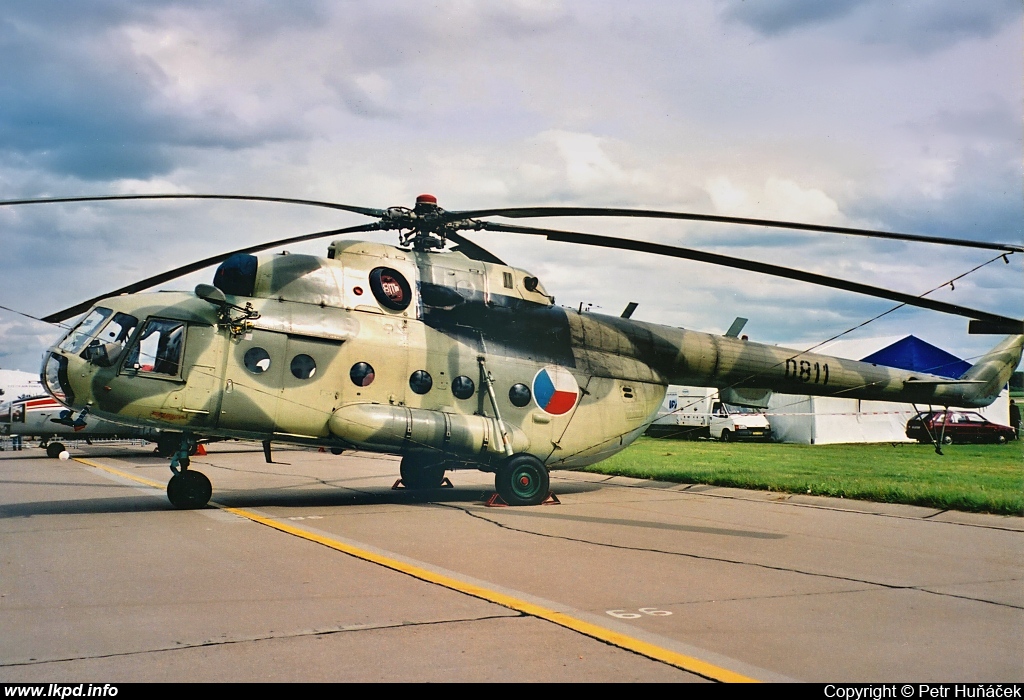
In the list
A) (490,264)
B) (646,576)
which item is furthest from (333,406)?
(646,576)

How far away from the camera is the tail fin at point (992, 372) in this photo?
51.1ft

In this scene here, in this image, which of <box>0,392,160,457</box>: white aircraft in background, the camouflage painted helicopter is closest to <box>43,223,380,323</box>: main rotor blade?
the camouflage painted helicopter

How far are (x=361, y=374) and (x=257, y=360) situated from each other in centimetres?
145

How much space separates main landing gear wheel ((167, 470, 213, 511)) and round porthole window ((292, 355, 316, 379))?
1.99 m

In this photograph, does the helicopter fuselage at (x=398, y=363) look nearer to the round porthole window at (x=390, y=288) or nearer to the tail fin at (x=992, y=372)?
the round porthole window at (x=390, y=288)

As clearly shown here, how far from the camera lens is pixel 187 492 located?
435 inches

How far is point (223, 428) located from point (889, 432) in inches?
1042

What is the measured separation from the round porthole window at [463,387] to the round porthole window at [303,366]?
85.8 inches

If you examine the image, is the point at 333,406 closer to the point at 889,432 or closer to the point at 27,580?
the point at 27,580

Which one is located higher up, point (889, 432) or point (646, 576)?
point (889, 432)
